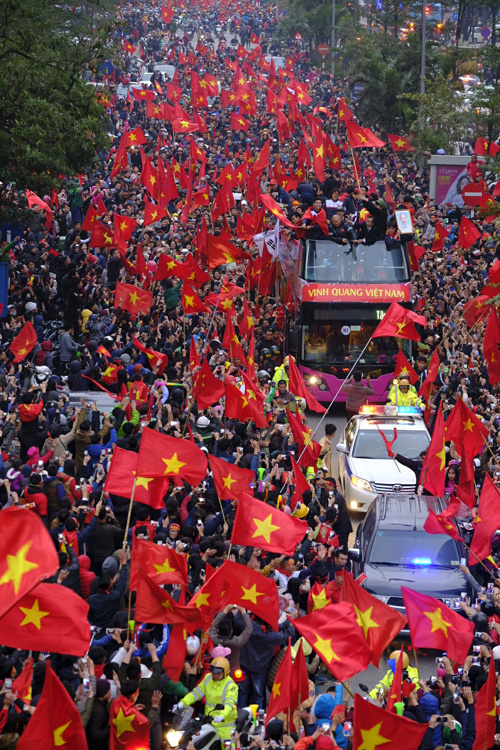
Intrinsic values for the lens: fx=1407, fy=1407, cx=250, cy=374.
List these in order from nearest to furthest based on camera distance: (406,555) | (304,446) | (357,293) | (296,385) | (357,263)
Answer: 1. (406,555)
2. (304,446)
3. (296,385)
4. (357,293)
5. (357,263)

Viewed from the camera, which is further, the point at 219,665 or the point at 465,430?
the point at 465,430

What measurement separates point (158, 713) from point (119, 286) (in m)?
11.9

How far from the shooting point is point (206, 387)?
17016 millimetres

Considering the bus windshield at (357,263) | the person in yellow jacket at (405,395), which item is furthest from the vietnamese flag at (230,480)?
the bus windshield at (357,263)

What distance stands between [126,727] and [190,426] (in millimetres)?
7899

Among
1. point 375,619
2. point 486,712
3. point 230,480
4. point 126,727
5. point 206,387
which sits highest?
point 486,712

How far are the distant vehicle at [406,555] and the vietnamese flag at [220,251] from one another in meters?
9.78

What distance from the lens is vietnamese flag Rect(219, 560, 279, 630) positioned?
433 inches

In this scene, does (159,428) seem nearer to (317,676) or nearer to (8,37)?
(317,676)

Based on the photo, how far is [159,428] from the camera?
17.0 meters

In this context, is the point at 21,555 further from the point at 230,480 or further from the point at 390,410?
the point at 390,410

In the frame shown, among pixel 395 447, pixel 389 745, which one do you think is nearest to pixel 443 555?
pixel 395 447

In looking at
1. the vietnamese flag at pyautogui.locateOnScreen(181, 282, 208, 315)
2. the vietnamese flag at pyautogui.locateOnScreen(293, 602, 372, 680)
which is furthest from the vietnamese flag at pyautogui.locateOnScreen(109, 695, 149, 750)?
the vietnamese flag at pyautogui.locateOnScreen(181, 282, 208, 315)

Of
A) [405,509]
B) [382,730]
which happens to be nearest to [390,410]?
[405,509]
